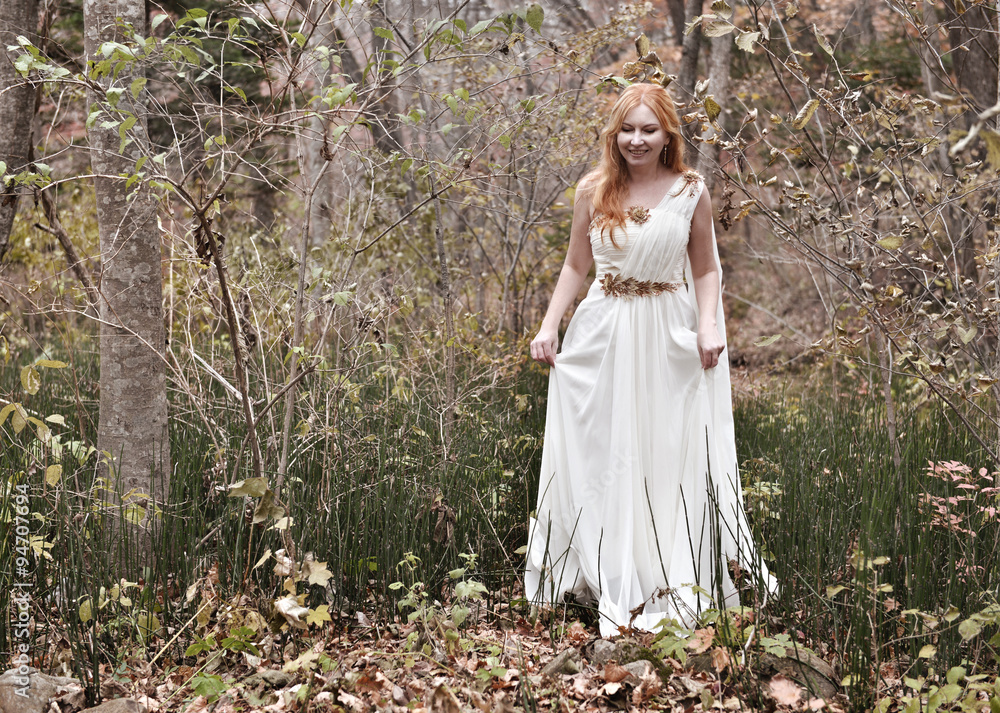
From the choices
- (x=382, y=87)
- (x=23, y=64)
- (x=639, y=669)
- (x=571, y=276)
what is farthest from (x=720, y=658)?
(x=23, y=64)

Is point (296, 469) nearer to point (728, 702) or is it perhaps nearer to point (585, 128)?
point (728, 702)

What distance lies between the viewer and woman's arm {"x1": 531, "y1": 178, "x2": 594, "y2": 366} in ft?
9.82

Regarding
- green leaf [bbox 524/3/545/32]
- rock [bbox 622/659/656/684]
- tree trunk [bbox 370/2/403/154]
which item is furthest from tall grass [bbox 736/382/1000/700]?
tree trunk [bbox 370/2/403/154]

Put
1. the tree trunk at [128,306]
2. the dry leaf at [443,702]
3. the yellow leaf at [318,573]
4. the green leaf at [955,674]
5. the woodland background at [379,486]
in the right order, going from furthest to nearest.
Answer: the tree trunk at [128,306]
the yellow leaf at [318,573]
the woodland background at [379,486]
the dry leaf at [443,702]
the green leaf at [955,674]

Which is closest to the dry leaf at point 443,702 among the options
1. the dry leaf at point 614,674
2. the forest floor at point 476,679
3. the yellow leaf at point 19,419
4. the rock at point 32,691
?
the forest floor at point 476,679

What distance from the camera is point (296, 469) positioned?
341 centimetres

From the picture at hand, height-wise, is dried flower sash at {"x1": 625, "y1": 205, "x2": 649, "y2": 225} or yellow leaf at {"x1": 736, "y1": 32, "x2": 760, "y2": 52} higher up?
yellow leaf at {"x1": 736, "y1": 32, "x2": 760, "y2": 52}

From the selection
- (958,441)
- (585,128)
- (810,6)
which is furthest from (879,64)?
(958,441)

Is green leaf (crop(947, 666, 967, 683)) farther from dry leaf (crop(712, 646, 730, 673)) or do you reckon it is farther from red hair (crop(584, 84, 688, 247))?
red hair (crop(584, 84, 688, 247))

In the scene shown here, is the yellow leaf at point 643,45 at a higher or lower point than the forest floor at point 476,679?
higher

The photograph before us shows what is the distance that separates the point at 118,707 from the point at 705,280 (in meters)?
2.28

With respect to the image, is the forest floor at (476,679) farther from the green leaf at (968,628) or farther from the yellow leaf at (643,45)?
the yellow leaf at (643,45)

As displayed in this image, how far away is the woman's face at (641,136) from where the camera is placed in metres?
2.88

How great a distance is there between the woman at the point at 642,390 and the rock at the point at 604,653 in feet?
1.03
